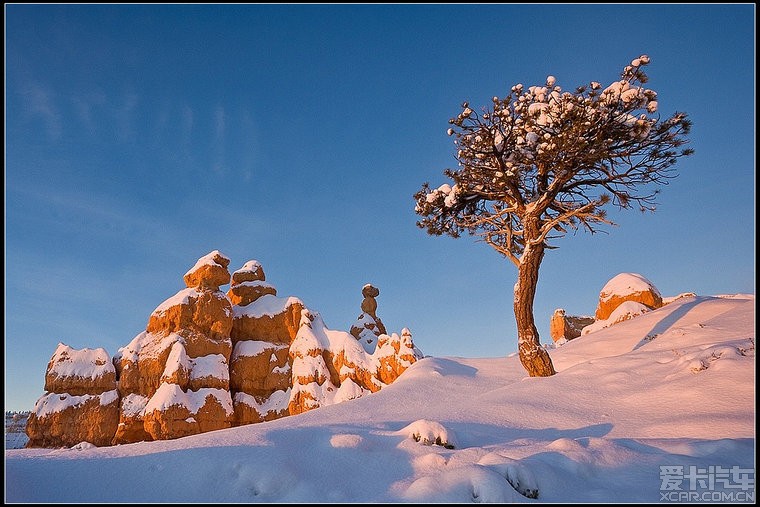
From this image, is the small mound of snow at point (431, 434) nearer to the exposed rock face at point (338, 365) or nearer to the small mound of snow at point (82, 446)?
the small mound of snow at point (82, 446)

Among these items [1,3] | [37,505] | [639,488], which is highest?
[1,3]

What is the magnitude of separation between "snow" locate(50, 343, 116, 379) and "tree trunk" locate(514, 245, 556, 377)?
97.8 feet

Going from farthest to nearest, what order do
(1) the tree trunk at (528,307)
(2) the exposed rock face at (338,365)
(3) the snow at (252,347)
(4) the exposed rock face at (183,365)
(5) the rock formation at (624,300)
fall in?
(3) the snow at (252,347), (2) the exposed rock face at (338,365), (4) the exposed rock face at (183,365), (5) the rock formation at (624,300), (1) the tree trunk at (528,307)

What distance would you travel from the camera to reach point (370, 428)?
673 centimetres

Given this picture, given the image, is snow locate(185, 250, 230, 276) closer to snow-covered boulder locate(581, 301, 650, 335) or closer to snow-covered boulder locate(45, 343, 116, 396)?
snow-covered boulder locate(45, 343, 116, 396)

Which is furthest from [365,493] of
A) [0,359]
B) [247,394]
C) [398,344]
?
[247,394]

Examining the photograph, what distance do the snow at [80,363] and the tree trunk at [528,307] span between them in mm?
29817

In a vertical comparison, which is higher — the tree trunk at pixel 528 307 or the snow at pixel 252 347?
the snow at pixel 252 347

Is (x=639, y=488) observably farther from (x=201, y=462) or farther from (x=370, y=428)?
(x=201, y=462)

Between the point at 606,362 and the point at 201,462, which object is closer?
the point at 201,462

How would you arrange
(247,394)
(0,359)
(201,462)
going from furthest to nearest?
(247,394) → (201,462) → (0,359)

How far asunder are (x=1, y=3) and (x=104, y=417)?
32.2 m

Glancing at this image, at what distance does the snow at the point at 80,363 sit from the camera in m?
29.2

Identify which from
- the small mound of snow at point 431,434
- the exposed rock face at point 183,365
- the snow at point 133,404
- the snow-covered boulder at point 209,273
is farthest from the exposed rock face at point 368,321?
the small mound of snow at point 431,434
